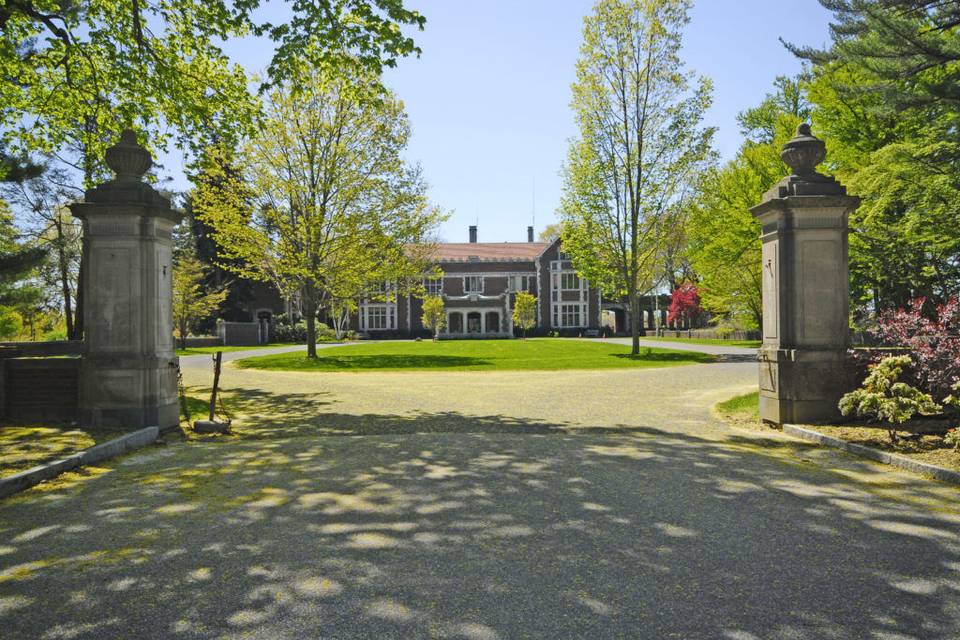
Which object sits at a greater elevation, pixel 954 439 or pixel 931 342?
pixel 931 342

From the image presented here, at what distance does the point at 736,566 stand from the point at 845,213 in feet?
21.4

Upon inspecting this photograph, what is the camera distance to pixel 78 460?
20.1 ft

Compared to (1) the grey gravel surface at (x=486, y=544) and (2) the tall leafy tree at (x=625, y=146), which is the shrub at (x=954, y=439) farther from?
(2) the tall leafy tree at (x=625, y=146)

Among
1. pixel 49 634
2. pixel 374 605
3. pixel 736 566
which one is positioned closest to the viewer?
pixel 49 634

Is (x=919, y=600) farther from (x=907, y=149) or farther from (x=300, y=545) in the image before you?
(x=907, y=149)

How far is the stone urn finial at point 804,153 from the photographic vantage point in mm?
8180

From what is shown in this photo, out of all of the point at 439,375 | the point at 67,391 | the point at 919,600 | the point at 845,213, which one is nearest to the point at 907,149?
the point at 845,213

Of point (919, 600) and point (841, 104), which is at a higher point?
point (841, 104)

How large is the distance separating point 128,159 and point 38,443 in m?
3.87

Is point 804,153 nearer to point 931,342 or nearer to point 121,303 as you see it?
point 931,342

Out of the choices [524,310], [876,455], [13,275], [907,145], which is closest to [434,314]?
[524,310]

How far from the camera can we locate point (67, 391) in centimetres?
834

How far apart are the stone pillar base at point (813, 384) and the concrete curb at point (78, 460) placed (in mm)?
8588

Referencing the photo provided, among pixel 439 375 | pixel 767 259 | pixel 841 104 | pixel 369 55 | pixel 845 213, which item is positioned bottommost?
pixel 439 375
